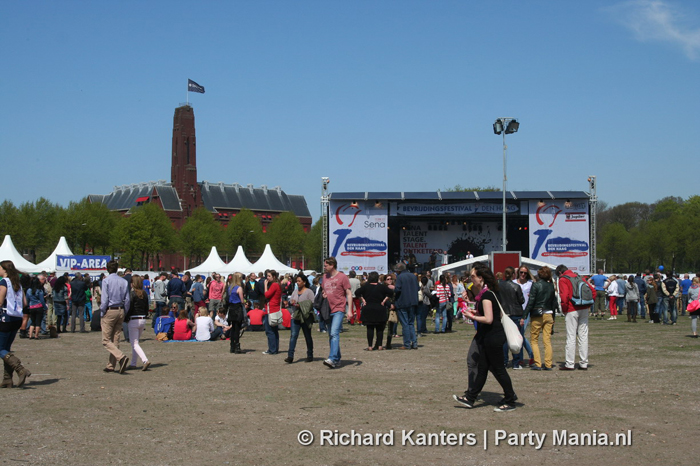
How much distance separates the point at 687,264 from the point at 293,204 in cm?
7482

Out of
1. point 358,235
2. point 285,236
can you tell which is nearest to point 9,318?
point 358,235

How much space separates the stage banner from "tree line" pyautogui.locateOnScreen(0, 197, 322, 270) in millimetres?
45213

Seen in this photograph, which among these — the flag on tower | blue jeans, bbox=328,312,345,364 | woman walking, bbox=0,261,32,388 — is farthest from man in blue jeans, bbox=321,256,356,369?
the flag on tower

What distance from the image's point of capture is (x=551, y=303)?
10.9m

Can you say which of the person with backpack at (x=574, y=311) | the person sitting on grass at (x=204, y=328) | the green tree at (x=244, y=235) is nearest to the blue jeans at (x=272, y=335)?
the person sitting on grass at (x=204, y=328)

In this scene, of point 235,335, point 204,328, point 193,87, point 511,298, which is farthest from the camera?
point 193,87

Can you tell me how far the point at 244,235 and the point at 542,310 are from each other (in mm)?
84173

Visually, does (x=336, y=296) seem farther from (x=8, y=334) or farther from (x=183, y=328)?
(x=183, y=328)

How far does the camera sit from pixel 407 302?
565 inches

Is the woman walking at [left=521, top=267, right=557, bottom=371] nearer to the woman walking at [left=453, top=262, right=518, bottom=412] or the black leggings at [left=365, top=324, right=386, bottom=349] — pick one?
the woman walking at [left=453, top=262, right=518, bottom=412]

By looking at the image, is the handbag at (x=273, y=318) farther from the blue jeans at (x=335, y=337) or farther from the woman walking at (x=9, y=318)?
the woman walking at (x=9, y=318)

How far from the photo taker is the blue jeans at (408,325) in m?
14.4

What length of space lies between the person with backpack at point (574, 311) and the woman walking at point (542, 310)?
0.64 ft

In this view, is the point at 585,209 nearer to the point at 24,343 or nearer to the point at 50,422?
the point at 24,343
